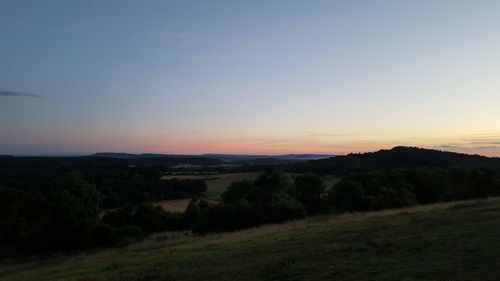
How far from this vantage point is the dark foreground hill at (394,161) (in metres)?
95.4

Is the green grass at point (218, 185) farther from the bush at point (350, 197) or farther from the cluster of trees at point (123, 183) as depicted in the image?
the bush at point (350, 197)

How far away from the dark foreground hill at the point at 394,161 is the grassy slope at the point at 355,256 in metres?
75.9

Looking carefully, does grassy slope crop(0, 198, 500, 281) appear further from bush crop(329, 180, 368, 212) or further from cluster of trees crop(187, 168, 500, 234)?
bush crop(329, 180, 368, 212)

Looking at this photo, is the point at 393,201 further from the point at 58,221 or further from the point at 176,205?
the point at 176,205

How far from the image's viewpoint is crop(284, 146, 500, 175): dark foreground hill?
95375mm

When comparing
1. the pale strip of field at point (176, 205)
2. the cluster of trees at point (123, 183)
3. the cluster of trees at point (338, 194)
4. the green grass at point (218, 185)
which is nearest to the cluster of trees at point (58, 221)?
the cluster of trees at point (338, 194)

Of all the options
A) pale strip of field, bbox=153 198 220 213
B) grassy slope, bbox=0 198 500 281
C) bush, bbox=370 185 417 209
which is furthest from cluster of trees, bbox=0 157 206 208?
grassy slope, bbox=0 198 500 281

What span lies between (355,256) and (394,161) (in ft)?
319

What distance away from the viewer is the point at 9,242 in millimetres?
48625

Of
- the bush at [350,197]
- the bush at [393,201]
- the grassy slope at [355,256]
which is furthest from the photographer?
the bush at [350,197]

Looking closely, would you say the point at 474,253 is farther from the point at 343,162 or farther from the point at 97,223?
the point at 343,162

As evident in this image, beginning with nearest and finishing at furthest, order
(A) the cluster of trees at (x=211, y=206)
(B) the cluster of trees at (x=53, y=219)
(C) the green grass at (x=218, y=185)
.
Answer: (B) the cluster of trees at (x=53, y=219)
(A) the cluster of trees at (x=211, y=206)
(C) the green grass at (x=218, y=185)

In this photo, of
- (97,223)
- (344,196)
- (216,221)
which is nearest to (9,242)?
(97,223)

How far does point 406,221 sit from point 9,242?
4729cm
